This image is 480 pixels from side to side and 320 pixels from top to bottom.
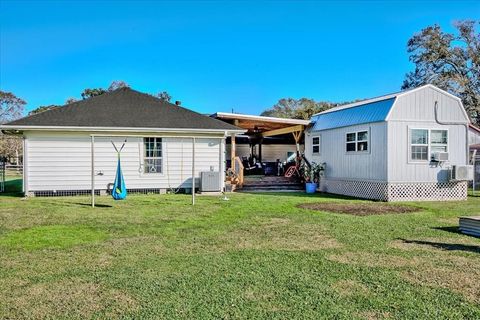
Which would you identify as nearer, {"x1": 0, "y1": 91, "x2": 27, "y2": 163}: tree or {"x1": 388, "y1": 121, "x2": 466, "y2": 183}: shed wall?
{"x1": 388, "y1": 121, "x2": 466, "y2": 183}: shed wall

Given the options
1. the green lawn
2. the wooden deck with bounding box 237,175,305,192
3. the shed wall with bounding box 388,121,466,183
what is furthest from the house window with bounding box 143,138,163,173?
the shed wall with bounding box 388,121,466,183

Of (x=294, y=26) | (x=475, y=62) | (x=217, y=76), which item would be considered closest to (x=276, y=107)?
(x=217, y=76)

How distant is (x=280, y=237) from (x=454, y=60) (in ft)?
91.1

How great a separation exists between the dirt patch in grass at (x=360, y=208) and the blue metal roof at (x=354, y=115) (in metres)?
3.04

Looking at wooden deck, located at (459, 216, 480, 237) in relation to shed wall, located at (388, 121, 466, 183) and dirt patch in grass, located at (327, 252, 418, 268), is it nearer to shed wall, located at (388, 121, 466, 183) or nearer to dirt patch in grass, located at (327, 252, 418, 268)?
dirt patch in grass, located at (327, 252, 418, 268)

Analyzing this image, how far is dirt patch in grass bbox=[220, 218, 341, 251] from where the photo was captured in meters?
5.84

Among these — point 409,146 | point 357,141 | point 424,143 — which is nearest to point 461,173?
point 424,143

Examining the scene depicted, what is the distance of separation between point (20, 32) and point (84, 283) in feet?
65.4

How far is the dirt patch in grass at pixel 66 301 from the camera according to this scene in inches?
130

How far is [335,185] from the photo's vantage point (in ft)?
48.7

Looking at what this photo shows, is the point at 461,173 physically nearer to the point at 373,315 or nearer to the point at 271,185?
the point at 271,185

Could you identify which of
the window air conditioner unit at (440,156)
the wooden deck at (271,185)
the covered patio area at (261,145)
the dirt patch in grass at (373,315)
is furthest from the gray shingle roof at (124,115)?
the dirt patch in grass at (373,315)

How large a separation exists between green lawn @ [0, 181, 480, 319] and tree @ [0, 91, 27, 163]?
37.0 metres

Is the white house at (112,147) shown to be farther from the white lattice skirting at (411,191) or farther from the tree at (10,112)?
the tree at (10,112)
